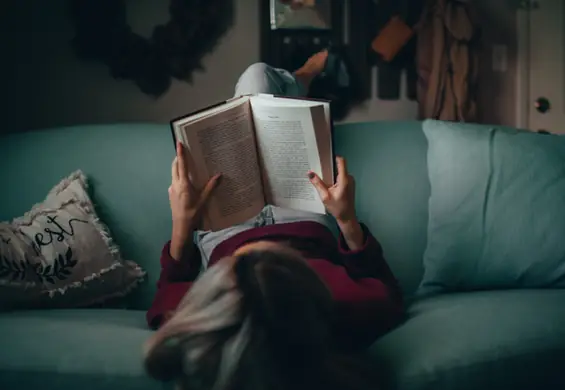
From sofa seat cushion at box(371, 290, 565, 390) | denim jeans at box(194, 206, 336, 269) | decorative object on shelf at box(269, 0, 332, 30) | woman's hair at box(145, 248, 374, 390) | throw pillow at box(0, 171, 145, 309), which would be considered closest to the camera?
woman's hair at box(145, 248, 374, 390)

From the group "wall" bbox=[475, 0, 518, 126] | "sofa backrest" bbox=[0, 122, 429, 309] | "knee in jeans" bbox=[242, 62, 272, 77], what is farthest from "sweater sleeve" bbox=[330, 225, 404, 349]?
"wall" bbox=[475, 0, 518, 126]

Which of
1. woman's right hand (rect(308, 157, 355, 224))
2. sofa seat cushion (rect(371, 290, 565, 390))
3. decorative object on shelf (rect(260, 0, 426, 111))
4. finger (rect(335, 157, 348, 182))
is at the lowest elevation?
sofa seat cushion (rect(371, 290, 565, 390))

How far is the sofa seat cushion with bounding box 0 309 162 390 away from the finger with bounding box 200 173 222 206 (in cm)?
26

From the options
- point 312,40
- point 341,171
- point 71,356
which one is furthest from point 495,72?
point 71,356

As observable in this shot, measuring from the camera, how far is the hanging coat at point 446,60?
2355 millimetres

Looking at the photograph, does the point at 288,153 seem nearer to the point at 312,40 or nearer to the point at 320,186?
the point at 320,186

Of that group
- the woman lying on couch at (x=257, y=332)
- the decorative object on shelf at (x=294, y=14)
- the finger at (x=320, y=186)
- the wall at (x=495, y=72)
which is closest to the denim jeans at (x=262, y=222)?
the finger at (x=320, y=186)

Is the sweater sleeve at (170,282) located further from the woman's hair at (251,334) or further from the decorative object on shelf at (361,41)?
the decorative object on shelf at (361,41)

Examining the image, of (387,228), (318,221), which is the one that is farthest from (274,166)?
(387,228)

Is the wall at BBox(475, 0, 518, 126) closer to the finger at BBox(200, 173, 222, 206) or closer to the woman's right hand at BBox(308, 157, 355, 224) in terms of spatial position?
the woman's right hand at BBox(308, 157, 355, 224)

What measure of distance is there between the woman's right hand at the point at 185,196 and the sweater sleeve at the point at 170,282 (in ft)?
0.25

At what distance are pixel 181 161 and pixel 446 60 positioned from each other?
1497 millimetres

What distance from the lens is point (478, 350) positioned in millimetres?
1054

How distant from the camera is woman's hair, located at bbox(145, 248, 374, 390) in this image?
0.76 m
